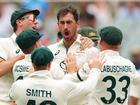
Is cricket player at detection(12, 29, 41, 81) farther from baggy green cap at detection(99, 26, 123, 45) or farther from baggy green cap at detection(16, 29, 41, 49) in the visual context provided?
baggy green cap at detection(99, 26, 123, 45)

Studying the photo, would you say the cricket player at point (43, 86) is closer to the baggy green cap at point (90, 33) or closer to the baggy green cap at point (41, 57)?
the baggy green cap at point (41, 57)

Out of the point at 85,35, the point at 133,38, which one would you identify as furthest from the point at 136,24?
the point at 85,35

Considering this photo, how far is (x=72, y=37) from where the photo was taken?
11.0 meters

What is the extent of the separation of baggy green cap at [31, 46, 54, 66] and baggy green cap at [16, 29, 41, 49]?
0.60 m

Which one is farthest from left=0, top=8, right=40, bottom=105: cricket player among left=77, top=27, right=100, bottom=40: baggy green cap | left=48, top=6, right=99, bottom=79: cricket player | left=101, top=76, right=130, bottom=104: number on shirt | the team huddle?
left=101, top=76, right=130, bottom=104: number on shirt

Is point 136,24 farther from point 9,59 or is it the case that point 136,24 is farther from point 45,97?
point 45,97

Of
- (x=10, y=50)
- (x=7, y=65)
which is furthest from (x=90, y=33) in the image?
(x=7, y=65)

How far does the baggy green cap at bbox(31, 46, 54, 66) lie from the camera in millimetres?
9430

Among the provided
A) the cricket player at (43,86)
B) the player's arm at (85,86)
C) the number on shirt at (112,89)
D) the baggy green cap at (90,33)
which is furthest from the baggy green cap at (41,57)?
the baggy green cap at (90,33)

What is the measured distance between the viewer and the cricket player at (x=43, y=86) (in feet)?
31.0

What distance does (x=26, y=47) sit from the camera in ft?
33.3

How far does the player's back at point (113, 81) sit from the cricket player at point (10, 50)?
1.09 meters

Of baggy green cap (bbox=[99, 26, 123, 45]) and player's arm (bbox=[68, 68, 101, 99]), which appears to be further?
baggy green cap (bbox=[99, 26, 123, 45])

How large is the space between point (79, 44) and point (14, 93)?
157 centimetres
